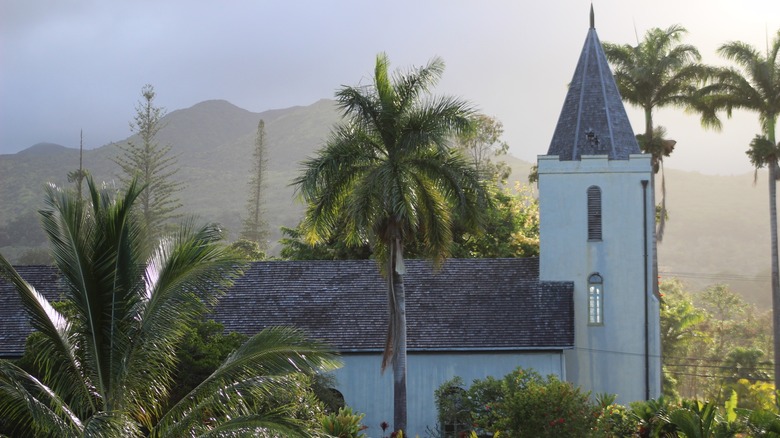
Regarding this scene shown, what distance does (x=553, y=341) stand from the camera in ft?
103

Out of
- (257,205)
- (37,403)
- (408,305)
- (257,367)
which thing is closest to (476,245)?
(408,305)

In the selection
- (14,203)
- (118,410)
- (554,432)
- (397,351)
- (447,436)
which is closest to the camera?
(118,410)

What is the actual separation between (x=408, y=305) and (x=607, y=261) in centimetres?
639

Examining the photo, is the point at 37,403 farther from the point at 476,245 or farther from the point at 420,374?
the point at 476,245

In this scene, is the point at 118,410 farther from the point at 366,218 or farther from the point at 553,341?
the point at 553,341

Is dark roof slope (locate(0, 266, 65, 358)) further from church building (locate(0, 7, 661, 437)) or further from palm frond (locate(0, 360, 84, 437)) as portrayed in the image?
palm frond (locate(0, 360, 84, 437))

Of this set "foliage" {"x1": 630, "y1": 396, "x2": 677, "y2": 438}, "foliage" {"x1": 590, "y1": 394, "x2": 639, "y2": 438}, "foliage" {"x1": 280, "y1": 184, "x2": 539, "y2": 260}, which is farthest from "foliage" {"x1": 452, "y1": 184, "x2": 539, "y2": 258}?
"foliage" {"x1": 630, "y1": 396, "x2": 677, "y2": 438}

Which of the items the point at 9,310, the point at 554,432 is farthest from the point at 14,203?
the point at 554,432

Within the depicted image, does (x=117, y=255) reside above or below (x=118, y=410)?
above

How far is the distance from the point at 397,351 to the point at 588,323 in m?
8.80

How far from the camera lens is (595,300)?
33.2 meters

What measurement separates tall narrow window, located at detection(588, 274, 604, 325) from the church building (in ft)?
0.10

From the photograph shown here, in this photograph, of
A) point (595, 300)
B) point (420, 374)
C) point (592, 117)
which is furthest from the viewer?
point (592, 117)

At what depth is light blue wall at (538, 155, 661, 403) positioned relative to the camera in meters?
32.8
